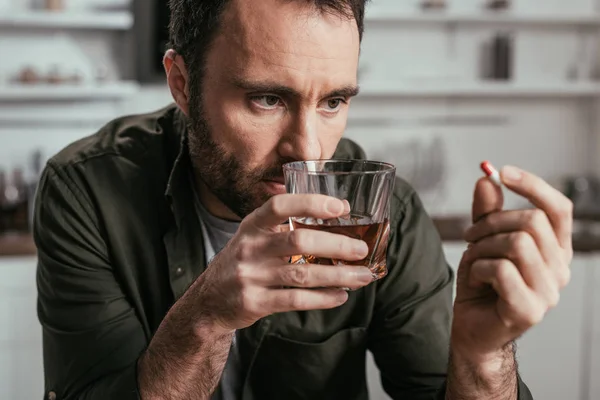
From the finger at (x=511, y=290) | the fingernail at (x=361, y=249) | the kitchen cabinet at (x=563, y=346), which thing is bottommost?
the kitchen cabinet at (x=563, y=346)

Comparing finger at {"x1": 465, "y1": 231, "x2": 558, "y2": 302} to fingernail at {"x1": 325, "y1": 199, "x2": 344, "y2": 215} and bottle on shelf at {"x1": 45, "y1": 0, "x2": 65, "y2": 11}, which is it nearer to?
fingernail at {"x1": 325, "y1": 199, "x2": 344, "y2": 215}

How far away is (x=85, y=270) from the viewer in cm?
154

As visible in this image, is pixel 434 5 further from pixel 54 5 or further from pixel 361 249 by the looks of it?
pixel 361 249

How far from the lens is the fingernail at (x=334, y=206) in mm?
951

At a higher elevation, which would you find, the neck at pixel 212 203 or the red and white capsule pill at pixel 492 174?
the red and white capsule pill at pixel 492 174

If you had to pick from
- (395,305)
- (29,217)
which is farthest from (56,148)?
(395,305)

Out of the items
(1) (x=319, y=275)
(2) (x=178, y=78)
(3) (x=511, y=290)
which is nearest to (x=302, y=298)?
(1) (x=319, y=275)

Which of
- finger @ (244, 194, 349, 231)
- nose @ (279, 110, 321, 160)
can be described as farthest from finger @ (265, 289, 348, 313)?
nose @ (279, 110, 321, 160)

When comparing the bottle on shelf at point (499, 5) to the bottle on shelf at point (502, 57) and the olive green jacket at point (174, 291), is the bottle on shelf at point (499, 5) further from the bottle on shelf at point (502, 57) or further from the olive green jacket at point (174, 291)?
the olive green jacket at point (174, 291)

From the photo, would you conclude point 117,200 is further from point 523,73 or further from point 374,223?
point 523,73

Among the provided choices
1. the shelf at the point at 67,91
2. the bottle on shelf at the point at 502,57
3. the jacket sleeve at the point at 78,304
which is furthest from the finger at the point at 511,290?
the bottle on shelf at the point at 502,57

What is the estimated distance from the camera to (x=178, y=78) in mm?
1640

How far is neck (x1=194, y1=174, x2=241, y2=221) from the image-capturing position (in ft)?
5.34

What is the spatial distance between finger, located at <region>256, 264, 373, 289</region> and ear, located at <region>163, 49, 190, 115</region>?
2.28 ft
